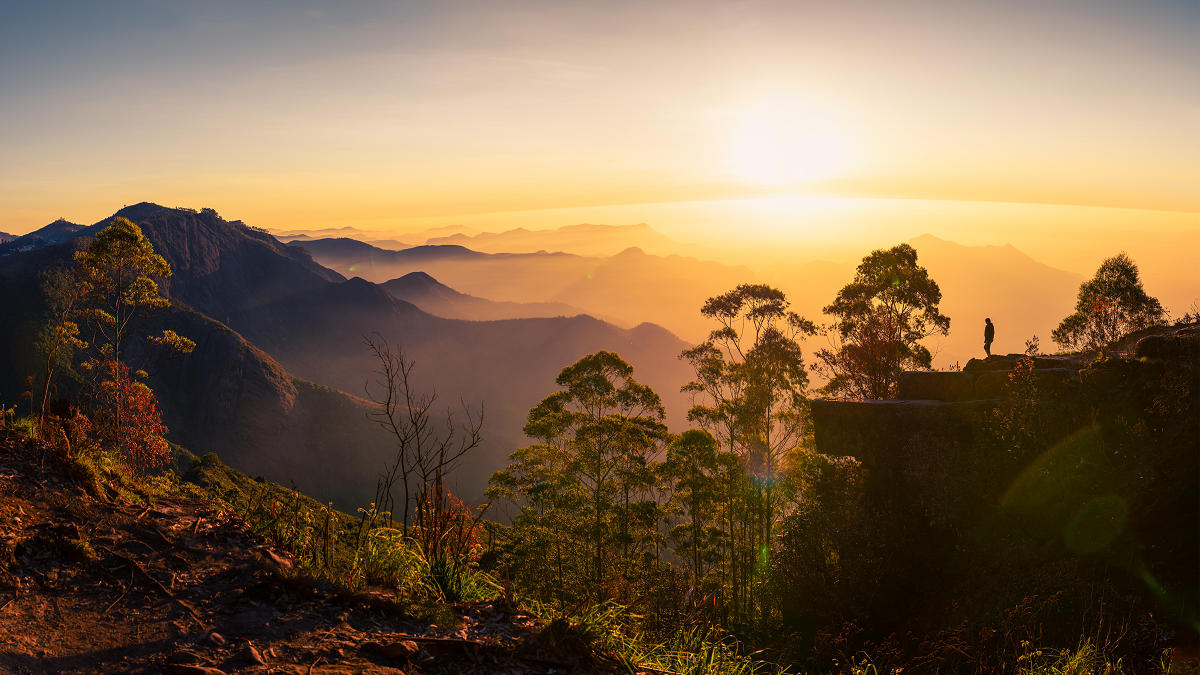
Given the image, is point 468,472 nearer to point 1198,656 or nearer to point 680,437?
point 680,437

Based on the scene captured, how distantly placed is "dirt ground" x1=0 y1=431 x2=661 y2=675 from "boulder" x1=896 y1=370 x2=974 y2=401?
16337 mm

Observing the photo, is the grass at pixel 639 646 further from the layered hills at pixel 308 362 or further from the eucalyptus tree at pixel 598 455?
the layered hills at pixel 308 362

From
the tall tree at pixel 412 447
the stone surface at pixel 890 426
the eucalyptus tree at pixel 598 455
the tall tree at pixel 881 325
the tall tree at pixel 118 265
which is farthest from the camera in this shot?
the tall tree at pixel 881 325

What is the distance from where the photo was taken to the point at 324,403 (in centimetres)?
11756

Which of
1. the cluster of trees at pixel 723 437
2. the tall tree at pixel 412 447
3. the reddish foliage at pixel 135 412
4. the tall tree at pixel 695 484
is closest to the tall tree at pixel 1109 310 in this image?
the cluster of trees at pixel 723 437

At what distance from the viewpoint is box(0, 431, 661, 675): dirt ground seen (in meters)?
3.94

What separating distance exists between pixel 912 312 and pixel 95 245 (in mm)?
35319

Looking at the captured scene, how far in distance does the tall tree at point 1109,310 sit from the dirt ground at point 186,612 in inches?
779

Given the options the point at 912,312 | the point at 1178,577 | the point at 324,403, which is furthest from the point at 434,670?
the point at 324,403

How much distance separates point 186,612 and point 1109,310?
25576 millimetres

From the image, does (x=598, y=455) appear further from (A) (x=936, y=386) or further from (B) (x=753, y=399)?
(A) (x=936, y=386)

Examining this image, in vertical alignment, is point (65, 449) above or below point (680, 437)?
above

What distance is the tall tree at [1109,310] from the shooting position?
1930cm

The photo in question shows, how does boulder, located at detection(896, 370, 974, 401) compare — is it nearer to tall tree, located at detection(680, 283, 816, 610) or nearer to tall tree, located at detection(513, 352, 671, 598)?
tall tree, located at detection(680, 283, 816, 610)
